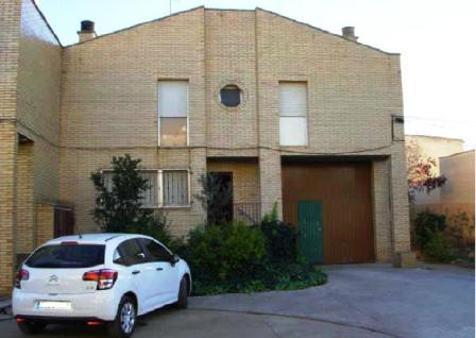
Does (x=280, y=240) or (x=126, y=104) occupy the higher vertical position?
(x=126, y=104)

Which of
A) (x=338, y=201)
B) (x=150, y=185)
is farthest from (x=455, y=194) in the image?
(x=150, y=185)

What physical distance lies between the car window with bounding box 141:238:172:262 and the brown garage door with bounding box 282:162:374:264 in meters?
9.13

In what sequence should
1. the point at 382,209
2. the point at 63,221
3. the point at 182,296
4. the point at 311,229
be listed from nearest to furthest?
the point at 182,296, the point at 63,221, the point at 382,209, the point at 311,229

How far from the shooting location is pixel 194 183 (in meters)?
18.3

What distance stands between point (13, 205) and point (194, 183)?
6.07m

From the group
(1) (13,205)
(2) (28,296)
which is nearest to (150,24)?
(1) (13,205)

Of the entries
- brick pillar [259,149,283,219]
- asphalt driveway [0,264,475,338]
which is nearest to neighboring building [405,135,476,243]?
brick pillar [259,149,283,219]

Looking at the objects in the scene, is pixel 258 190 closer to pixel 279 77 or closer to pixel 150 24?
pixel 279 77

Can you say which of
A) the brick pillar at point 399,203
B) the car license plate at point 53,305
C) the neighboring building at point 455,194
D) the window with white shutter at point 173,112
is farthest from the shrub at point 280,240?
the neighboring building at point 455,194

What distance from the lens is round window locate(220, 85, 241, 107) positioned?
62.5ft

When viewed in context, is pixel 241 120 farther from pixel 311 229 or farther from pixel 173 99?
pixel 311 229

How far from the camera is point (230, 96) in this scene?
1912cm

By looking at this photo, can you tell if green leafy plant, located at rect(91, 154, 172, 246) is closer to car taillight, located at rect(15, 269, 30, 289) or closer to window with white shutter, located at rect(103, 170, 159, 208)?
window with white shutter, located at rect(103, 170, 159, 208)

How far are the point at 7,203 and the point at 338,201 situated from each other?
35.8 ft
